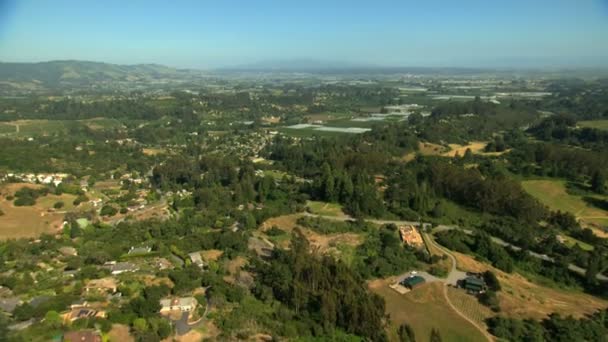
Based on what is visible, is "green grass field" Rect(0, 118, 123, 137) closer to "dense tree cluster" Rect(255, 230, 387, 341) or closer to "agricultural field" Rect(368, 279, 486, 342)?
"dense tree cluster" Rect(255, 230, 387, 341)

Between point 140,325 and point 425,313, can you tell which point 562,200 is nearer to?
point 425,313

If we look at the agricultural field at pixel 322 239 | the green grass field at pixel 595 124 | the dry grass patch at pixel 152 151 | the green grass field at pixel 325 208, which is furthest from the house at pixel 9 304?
the green grass field at pixel 595 124

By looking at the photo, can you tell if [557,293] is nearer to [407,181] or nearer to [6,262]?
[407,181]

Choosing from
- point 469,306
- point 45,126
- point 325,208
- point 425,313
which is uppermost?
point 45,126

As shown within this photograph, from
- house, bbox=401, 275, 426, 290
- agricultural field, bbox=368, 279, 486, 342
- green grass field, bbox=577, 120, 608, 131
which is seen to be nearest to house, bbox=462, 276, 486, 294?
agricultural field, bbox=368, 279, 486, 342

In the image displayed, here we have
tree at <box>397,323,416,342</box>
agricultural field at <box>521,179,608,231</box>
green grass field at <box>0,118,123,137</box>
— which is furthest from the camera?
green grass field at <box>0,118,123,137</box>

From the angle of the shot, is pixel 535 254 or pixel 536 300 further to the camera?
pixel 535 254

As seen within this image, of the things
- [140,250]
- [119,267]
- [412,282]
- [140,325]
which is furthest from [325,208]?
[140,325]
